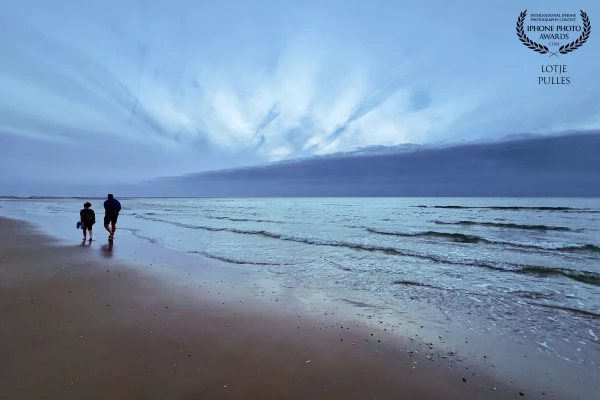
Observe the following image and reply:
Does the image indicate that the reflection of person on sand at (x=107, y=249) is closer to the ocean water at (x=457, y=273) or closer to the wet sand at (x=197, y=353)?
the ocean water at (x=457, y=273)

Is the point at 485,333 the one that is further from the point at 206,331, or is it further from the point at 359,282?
the point at 206,331

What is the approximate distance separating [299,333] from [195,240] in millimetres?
12070

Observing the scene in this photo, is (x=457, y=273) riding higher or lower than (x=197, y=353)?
lower

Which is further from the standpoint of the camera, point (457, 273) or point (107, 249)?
point (107, 249)

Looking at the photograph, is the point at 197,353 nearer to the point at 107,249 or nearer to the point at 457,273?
the point at 457,273

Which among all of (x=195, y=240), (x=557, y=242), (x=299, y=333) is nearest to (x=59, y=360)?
(x=299, y=333)

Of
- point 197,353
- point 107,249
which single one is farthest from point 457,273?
point 107,249

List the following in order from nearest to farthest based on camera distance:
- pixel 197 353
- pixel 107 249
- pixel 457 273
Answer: pixel 197 353 → pixel 457 273 → pixel 107 249

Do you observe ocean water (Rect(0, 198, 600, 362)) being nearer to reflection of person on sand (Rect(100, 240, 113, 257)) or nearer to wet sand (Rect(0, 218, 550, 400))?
reflection of person on sand (Rect(100, 240, 113, 257))

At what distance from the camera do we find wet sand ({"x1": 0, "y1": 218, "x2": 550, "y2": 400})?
3.42m

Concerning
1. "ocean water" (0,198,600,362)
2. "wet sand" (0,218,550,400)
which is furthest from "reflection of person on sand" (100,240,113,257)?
"wet sand" (0,218,550,400)

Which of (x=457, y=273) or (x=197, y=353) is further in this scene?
(x=457, y=273)

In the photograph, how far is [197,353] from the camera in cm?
416

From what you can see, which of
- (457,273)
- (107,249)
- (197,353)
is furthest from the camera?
(107,249)
